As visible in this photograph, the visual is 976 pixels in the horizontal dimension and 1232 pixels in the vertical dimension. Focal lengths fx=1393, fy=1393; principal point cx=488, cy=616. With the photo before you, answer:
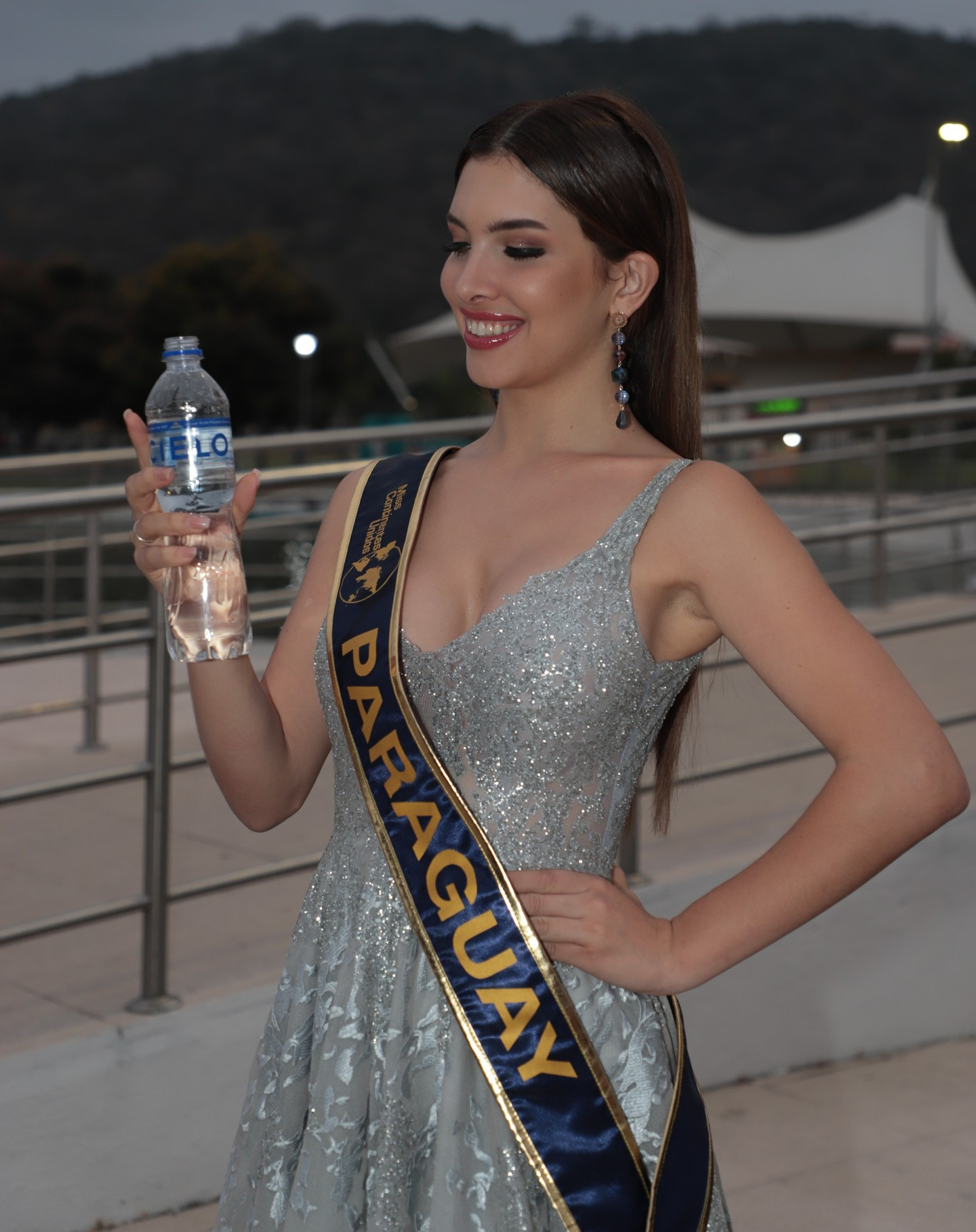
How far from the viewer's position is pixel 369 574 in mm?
1355

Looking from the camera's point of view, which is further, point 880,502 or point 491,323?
point 880,502

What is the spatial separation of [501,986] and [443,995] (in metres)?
0.06

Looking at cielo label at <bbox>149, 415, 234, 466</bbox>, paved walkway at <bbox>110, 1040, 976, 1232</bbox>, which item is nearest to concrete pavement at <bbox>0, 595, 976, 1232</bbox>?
paved walkway at <bbox>110, 1040, 976, 1232</bbox>

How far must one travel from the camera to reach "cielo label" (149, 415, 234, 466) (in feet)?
3.83

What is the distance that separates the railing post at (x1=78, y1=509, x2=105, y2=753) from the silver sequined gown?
105 inches

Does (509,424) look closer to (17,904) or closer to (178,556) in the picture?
(178,556)

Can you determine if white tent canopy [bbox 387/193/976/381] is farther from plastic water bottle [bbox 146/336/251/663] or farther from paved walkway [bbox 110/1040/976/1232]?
plastic water bottle [bbox 146/336/251/663]

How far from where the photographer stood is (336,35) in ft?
254

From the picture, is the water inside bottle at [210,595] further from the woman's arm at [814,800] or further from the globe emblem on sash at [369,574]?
the woman's arm at [814,800]

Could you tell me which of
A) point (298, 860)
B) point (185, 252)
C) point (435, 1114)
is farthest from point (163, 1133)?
point (185, 252)

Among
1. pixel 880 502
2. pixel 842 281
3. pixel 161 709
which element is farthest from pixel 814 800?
pixel 842 281

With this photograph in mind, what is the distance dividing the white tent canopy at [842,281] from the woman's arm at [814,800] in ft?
134

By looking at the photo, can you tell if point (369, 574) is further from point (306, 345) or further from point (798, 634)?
point (306, 345)

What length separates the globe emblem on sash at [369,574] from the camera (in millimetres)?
1339
